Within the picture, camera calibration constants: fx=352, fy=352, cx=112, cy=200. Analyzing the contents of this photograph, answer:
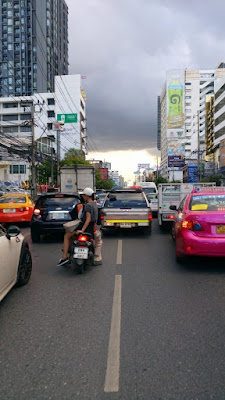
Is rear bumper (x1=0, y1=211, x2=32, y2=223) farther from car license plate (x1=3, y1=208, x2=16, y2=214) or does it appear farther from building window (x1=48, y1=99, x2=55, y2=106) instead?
building window (x1=48, y1=99, x2=55, y2=106)

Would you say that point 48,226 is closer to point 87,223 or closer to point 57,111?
point 87,223

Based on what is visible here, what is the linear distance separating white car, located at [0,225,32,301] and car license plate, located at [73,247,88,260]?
89 cm

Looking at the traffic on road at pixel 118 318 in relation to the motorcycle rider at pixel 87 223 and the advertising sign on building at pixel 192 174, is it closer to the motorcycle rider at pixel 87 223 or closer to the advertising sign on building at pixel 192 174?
the motorcycle rider at pixel 87 223

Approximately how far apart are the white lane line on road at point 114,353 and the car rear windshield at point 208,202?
2.92 meters

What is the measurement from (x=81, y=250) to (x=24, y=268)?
115 cm

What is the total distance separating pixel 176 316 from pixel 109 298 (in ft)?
3.75

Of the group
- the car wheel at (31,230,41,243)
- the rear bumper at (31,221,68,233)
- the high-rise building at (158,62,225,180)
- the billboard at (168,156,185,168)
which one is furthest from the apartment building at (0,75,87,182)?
the rear bumper at (31,221,68,233)

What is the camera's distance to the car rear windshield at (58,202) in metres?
10.7

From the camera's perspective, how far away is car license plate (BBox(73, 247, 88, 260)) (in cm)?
652

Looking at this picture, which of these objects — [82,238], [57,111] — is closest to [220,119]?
[57,111]

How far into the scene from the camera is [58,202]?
35.3 ft

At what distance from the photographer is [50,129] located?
290ft

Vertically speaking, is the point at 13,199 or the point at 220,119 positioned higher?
the point at 220,119

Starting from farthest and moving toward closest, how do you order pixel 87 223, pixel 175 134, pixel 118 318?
pixel 175 134 < pixel 87 223 < pixel 118 318
